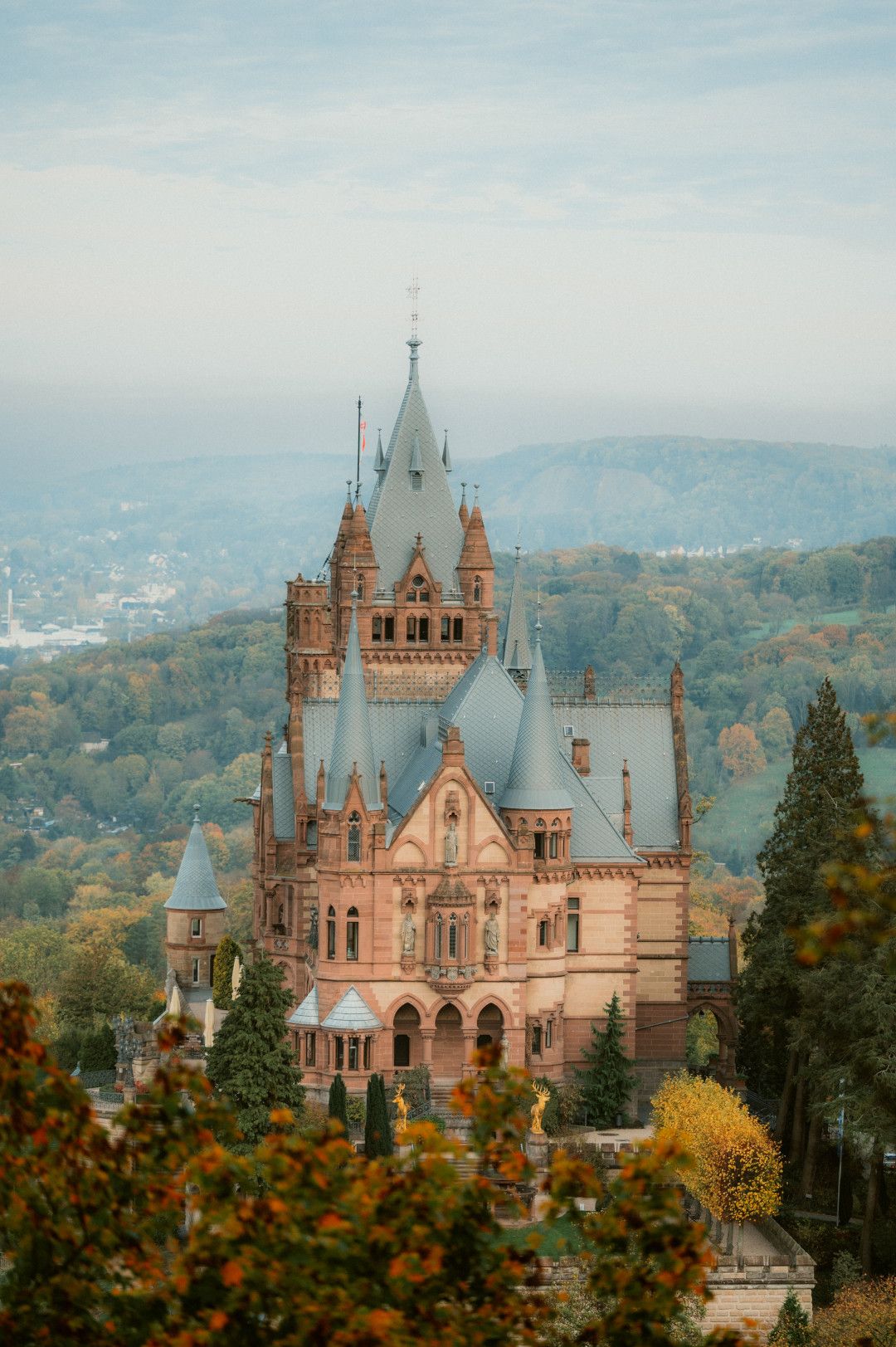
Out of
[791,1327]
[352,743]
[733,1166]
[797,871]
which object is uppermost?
[352,743]

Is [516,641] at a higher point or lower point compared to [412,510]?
lower

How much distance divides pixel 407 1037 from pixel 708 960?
15029 millimetres

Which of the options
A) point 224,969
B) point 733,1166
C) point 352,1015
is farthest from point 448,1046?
point 224,969

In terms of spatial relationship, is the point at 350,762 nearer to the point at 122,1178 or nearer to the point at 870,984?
the point at 870,984

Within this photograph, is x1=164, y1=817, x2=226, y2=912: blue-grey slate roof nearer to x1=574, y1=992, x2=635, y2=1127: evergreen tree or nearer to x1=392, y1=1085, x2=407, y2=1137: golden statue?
x1=574, y1=992, x2=635, y2=1127: evergreen tree

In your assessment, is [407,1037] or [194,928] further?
[194,928]

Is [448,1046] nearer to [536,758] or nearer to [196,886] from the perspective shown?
[536,758]

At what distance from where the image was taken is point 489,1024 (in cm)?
8262

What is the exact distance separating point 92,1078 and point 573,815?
21.3 meters

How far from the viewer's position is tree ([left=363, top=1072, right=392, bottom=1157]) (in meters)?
73.7

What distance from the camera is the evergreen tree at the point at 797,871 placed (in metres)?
79.8

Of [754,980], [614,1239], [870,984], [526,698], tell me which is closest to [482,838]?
[526,698]

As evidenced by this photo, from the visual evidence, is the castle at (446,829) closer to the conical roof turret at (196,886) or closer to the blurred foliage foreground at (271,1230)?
the conical roof turret at (196,886)

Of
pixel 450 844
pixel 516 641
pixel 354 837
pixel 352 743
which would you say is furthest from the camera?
pixel 516 641
